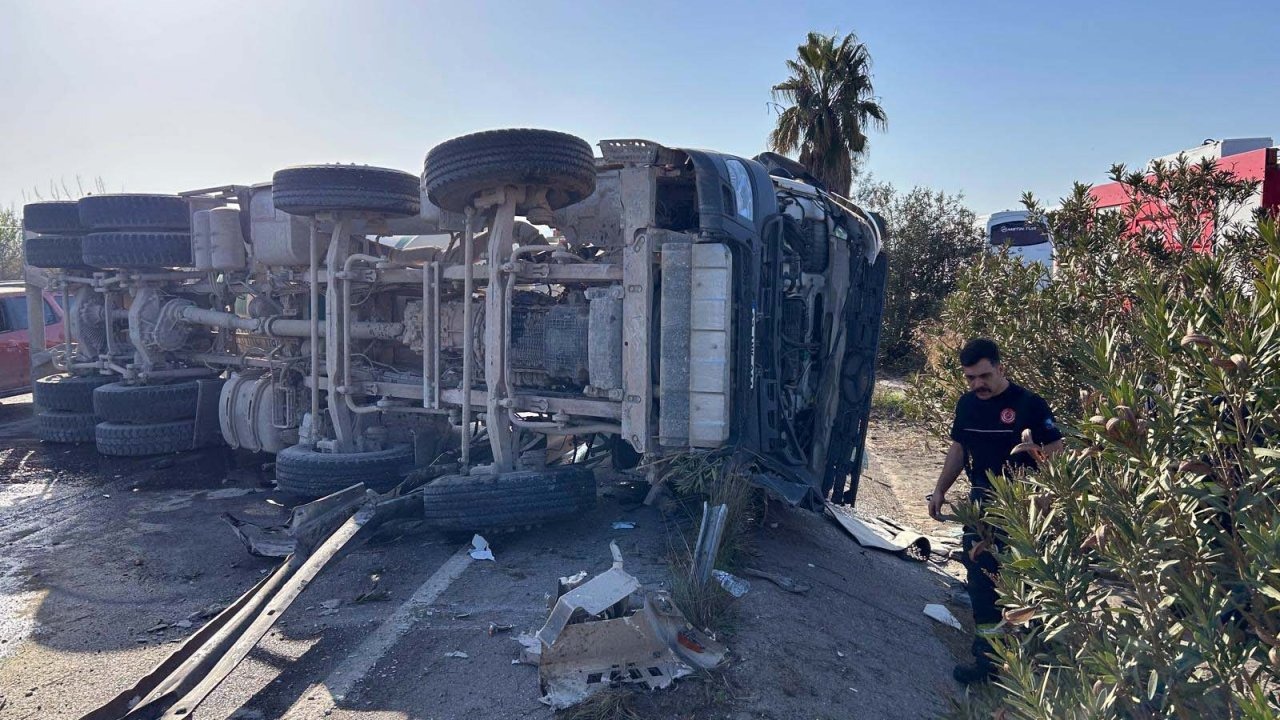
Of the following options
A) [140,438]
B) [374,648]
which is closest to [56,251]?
[140,438]

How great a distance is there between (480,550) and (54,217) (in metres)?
6.99

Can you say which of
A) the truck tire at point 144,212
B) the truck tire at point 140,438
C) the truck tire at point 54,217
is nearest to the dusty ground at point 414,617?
the truck tire at point 140,438

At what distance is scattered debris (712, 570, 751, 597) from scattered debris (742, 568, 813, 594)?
171 millimetres

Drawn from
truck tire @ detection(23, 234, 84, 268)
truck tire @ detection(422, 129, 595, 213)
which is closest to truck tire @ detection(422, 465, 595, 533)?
truck tire @ detection(422, 129, 595, 213)

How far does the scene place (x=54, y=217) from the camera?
343 inches

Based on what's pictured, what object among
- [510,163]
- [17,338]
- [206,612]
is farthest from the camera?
[17,338]

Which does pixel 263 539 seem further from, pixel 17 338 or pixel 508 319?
pixel 17 338

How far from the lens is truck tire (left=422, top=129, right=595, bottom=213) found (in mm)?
4676

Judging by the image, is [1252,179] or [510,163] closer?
[510,163]

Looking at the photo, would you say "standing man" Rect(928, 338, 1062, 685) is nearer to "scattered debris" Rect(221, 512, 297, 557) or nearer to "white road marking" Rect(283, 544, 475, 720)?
"white road marking" Rect(283, 544, 475, 720)

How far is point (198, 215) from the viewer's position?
7320 mm

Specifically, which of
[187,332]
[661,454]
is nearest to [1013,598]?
[661,454]

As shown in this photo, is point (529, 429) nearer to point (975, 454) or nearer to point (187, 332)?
point (975, 454)

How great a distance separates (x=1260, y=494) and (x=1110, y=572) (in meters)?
0.47
